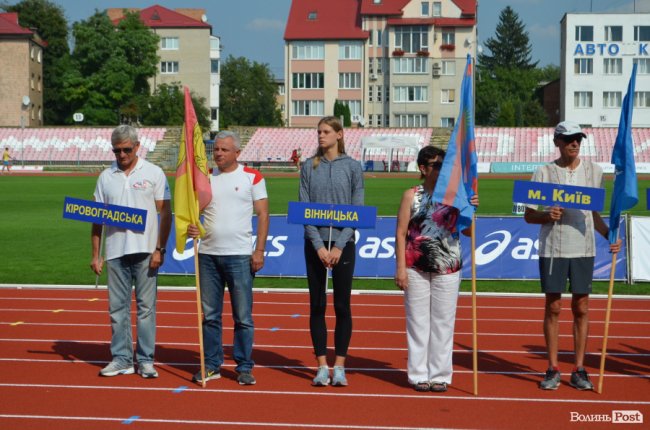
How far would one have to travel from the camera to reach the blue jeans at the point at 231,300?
812 centimetres

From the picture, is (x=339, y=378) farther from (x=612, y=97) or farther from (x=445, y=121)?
(x=445, y=121)

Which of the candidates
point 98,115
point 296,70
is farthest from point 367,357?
point 296,70

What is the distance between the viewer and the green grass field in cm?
1578

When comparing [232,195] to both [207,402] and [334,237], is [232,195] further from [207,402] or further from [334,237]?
[207,402]

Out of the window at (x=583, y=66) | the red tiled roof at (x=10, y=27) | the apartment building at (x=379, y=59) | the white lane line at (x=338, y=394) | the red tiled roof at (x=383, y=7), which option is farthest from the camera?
the red tiled roof at (x=383, y=7)

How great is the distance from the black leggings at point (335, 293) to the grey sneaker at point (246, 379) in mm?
563

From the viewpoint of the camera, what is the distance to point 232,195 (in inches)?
319

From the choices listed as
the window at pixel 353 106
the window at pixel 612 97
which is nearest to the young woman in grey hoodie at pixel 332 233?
the window at pixel 612 97

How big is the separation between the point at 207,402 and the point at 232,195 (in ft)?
5.40

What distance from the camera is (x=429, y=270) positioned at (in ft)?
25.8

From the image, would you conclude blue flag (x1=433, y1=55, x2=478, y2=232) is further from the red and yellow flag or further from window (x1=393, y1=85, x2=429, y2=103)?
window (x1=393, y1=85, x2=429, y2=103)

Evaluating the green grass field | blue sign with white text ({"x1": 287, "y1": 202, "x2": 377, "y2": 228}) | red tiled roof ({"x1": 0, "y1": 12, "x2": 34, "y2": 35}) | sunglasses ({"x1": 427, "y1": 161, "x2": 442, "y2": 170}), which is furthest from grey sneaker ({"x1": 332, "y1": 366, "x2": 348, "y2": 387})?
red tiled roof ({"x1": 0, "y1": 12, "x2": 34, "y2": 35})

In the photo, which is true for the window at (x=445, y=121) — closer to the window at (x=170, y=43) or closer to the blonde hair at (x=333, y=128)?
the window at (x=170, y=43)

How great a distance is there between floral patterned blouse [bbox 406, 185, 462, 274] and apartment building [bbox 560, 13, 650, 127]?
87412mm
